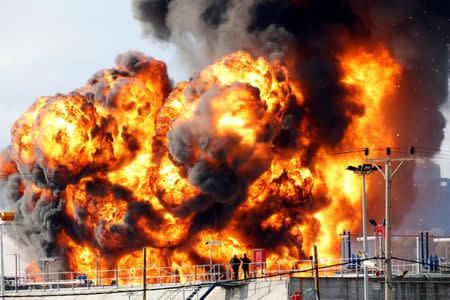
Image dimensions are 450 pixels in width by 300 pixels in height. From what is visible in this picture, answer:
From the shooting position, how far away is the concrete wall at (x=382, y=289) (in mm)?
82938

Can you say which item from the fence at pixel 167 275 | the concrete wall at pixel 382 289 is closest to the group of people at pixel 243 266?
the fence at pixel 167 275

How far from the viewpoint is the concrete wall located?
272ft

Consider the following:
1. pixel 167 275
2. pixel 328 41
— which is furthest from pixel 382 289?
pixel 328 41

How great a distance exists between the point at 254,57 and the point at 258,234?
49.7ft

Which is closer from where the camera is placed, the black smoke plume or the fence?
the fence

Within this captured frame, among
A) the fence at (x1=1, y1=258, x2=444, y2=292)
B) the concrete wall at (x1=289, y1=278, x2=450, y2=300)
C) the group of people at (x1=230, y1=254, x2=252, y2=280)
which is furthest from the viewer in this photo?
the fence at (x1=1, y1=258, x2=444, y2=292)

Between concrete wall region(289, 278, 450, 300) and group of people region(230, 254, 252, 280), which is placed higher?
group of people region(230, 254, 252, 280)

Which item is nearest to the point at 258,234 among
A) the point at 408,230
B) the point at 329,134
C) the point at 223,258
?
the point at 223,258

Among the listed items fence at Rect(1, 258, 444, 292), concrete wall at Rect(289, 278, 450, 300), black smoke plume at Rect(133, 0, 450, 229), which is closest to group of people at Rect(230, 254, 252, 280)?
fence at Rect(1, 258, 444, 292)

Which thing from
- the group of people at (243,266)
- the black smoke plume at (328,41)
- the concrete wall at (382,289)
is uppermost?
the black smoke plume at (328,41)

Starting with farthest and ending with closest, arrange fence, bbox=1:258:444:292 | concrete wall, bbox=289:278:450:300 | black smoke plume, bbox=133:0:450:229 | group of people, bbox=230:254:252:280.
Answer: black smoke plume, bbox=133:0:450:229
fence, bbox=1:258:444:292
group of people, bbox=230:254:252:280
concrete wall, bbox=289:278:450:300

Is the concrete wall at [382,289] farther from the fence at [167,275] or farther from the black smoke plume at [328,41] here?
the black smoke plume at [328,41]

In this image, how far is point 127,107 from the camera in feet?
370

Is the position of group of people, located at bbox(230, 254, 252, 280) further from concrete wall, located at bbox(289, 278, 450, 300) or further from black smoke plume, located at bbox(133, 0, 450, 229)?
black smoke plume, located at bbox(133, 0, 450, 229)
